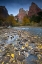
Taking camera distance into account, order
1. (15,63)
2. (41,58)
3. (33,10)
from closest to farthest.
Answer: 1. (15,63)
2. (41,58)
3. (33,10)

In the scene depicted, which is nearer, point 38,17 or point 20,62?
point 20,62

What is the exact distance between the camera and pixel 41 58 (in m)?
2.57

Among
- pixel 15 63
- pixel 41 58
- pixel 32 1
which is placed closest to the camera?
pixel 15 63

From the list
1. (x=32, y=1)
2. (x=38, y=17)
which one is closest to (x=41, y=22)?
(x=38, y=17)

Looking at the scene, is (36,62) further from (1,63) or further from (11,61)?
(1,63)

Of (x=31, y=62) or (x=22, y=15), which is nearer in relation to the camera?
(x=31, y=62)

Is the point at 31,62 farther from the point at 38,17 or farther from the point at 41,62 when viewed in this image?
the point at 38,17

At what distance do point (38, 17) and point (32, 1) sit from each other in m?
6.67

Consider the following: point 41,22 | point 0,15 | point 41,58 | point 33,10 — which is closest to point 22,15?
point 33,10

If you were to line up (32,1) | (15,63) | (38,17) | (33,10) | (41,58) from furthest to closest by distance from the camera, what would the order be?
(38,17)
(33,10)
(32,1)
(41,58)
(15,63)

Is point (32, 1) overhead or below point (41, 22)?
overhead

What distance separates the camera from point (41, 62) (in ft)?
7.63

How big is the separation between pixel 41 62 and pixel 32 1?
28.7 feet

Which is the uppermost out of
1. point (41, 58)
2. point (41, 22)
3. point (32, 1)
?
point (32, 1)
